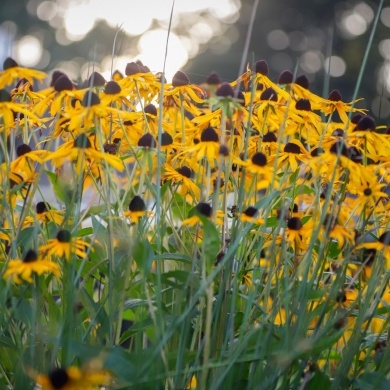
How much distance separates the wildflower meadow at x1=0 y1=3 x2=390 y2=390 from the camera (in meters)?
1.41

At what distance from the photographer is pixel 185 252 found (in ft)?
6.24

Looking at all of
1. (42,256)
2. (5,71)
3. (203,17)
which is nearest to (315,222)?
(42,256)

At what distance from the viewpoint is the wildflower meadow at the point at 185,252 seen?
4.62 ft

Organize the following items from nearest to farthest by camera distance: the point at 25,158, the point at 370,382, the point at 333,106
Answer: the point at 370,382
the point at 25,158
the point at 333,106

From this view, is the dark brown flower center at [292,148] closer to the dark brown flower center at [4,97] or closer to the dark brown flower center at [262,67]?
the dark brown flower center at [262,67]

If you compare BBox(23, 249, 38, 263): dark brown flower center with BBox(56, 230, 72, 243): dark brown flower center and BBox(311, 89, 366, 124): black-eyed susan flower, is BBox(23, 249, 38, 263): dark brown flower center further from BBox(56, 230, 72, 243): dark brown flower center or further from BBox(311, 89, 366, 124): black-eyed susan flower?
BBox(311, 89, 366, 124): black-eyed susan flower

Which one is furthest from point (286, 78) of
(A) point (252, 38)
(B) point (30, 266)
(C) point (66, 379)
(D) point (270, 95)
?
(A) point (252, 38)

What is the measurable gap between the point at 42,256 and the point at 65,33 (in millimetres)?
18351

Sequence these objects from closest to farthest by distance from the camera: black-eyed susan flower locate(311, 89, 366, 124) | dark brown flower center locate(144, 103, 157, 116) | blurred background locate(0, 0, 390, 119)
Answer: dark brown flower center locate(144, 103, 157, 116), black-eyed susan flower locate(311, 89, 366, 124), blurred background locate(0, 0, 390, 119)

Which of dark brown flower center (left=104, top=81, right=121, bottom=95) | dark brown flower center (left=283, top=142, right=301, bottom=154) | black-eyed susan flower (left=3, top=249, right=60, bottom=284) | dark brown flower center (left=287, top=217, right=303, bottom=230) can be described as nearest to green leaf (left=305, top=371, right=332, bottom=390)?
dark brown flower center (left=287, top=217, right=303, bottom=230)

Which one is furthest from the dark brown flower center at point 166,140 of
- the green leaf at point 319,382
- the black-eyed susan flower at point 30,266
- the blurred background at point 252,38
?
the blurred background at point 252,38

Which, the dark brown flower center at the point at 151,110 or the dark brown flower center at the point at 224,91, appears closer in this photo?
the dark brown flower center at the point at 224,91

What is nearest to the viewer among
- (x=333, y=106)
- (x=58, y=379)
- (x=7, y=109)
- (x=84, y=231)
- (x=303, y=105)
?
(x=58, y=379)

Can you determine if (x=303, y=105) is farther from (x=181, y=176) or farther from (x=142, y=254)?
(x=142, y=254)
